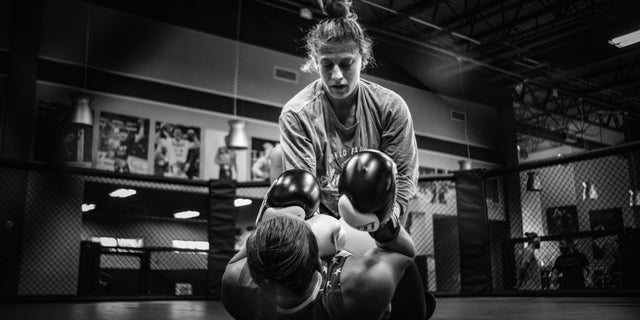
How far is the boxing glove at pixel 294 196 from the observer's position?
136 cm

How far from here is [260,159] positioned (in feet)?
23.8

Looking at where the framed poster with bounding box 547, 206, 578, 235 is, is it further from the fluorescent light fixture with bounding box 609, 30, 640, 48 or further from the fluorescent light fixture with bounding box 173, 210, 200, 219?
the fluorescent light fixture with bounding box 173, 210, 200, 219

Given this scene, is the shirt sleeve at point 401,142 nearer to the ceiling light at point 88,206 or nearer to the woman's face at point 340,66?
the woman's face at point 340,66

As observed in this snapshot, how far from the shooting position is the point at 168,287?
614cm

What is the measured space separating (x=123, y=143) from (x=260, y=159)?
1786mm

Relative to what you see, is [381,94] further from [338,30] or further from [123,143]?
[123,143]

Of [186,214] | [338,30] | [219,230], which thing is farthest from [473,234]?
[186,214]

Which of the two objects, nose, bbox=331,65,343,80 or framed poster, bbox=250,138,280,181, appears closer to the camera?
nose, bbox=331,65,343,80

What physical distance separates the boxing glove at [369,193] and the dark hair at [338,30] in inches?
20.7

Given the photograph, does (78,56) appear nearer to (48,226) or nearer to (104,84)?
(104,84)

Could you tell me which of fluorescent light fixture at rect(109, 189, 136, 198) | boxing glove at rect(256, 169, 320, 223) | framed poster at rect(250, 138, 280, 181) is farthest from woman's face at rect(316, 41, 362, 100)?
fluorescent light fixture at rect(109, 189, 136, 198)

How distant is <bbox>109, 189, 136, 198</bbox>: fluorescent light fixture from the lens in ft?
23.5

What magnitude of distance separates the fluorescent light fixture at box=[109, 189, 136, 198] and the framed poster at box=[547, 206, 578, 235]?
5.24 m

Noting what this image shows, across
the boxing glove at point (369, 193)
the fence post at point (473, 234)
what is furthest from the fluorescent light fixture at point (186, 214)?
the boxing glove at point (369, 193)
